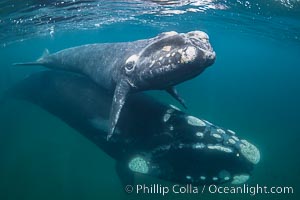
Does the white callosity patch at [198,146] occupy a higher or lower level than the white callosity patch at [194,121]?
lower

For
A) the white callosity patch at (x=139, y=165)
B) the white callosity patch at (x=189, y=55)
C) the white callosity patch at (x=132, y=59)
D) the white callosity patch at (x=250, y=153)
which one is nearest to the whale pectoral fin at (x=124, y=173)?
the white callosity patch at (x=139, y=165)

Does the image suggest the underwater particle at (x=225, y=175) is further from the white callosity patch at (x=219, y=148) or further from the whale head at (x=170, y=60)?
the whale head at (x=170, y=60)

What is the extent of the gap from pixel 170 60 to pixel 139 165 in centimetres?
329

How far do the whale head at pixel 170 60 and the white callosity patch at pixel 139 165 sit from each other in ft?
7.06

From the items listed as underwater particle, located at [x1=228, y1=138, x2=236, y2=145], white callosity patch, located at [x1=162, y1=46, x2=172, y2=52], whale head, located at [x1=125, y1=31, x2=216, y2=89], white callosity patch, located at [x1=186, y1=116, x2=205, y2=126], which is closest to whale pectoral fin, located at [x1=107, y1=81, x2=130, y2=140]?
whale head, located at [x1=125, y1=31, x2=216, y2=89]

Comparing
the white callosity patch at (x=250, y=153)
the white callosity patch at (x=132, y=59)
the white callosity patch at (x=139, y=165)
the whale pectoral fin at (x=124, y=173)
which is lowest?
the whale pectoral fin at (x=124, y=173)

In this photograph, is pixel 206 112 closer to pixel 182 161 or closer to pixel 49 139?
pixel 49 139

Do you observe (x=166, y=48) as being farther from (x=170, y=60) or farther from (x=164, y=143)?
(x=164, y=143)

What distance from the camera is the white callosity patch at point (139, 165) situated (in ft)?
27.4

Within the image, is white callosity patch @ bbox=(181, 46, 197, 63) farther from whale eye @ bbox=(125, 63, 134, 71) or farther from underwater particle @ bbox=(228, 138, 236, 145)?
underwater particle @ bbox=(228, 138, 236, 145)

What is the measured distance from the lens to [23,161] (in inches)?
725

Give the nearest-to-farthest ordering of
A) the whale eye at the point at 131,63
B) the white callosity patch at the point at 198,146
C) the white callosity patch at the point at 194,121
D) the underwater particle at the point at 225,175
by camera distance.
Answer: the underwater particle at the point at 225,175
the white callosity patch at the point at 198,146
the whale eye at the point at 131,63
the white callosity patch at the point at 194,121

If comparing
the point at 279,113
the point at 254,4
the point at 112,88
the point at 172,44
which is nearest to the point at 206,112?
the point at 254,4

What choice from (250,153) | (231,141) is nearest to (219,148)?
(231,141)
